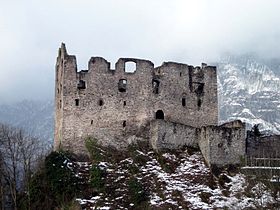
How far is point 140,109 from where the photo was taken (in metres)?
69.7

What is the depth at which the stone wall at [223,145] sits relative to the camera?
6366cm

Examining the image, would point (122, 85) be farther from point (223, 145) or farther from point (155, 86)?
point (223, 145)

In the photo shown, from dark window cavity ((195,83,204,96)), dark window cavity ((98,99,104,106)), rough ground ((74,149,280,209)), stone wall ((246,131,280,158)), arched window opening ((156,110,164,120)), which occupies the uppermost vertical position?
dark window cavity ((195,83,204,96))

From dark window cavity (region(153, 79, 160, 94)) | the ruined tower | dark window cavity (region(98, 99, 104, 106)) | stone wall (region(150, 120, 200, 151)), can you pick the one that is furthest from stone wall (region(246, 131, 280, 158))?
dark window cavity (region(98, 99, 104, 106))

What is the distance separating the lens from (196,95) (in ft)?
240

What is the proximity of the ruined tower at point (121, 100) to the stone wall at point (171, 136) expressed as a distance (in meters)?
2.52

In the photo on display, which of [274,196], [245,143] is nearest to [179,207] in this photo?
[274,196]

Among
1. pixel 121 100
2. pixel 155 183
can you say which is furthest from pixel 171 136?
pixel 155 183

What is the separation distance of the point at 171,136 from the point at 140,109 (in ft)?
18.3

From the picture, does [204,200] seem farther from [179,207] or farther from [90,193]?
[90,193]

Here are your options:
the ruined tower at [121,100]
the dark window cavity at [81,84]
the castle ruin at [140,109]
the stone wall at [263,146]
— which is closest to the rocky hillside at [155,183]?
the castle ruin at [140,109]

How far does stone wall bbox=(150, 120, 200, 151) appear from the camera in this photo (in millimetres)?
66062

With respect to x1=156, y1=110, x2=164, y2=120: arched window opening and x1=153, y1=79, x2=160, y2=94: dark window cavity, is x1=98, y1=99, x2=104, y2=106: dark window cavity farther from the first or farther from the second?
x1=156, y1=110, x2=164, y2=120: arched window opening

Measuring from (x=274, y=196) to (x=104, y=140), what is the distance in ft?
66.6
